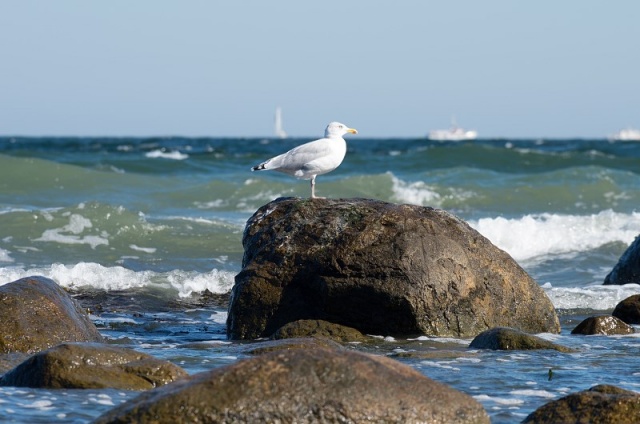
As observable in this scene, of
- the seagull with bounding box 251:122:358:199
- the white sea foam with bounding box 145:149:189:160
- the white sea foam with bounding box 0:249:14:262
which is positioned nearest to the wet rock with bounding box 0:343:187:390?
the seagull with bounding box 251:122:358:199

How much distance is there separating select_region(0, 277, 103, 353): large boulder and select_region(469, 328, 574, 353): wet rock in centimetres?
299

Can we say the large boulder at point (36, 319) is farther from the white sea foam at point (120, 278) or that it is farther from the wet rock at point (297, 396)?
the white sea foam at point (120, 278)

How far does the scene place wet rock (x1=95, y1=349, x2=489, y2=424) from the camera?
4.74 meters

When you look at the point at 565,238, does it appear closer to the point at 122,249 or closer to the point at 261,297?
the point at 122,249

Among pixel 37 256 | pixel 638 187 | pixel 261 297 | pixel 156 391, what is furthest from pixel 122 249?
pixel 638 187

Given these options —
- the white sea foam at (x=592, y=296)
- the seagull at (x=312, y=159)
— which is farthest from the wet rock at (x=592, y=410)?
the white sea foam at (x=592, y=296)

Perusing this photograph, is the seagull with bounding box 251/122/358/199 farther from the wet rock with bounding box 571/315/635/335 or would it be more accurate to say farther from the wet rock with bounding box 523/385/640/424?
the wet rock with bounding box 523/385/640/424

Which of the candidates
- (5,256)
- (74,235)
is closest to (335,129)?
(5,256)

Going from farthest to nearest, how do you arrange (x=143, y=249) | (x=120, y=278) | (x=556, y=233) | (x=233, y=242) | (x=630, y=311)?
1. (x=556, y=233)
2. (x=233, y=242)
3. (x=143, y=249)
4. (x=120, y=278)
5. (x=630, y=311)

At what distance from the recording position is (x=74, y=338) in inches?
303

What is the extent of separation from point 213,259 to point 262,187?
399 inches

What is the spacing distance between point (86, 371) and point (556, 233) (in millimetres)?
12714

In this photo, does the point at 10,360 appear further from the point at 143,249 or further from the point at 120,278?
the point at 143,249

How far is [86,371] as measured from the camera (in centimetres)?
620
